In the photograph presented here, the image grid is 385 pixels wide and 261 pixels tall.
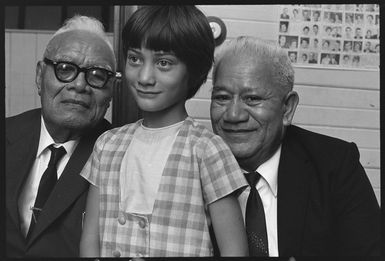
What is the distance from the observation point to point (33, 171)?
296cm

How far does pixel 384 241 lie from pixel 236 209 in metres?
0.82

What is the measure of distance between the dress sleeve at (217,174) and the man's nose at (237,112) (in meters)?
0.20

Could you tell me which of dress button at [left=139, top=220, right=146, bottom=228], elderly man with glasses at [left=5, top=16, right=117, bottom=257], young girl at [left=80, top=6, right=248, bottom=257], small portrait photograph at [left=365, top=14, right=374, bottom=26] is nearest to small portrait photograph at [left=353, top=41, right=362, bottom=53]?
small portrait photograph at [left=365, top=14, right=374, bottom=26]

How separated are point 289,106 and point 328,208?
0.55 metres

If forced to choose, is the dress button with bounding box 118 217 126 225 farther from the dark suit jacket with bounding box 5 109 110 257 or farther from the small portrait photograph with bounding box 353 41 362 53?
the small portrait photograph with bounding box 353 41 362 53

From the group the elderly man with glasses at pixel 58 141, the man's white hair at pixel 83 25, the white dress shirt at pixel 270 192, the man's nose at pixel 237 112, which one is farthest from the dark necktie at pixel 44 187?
the white dress shirt at pixel 270 192

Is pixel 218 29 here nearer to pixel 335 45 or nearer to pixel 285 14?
pixel 285 14

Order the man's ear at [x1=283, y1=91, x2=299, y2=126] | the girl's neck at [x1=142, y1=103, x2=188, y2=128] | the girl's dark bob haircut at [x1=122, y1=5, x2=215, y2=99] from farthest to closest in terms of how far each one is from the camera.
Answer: the man's ear at [x1=283, y1=91, x2=299, y2=126] < the girl's neck at [x1=142, y1=103, x2=188, y2=128] < the girl's dark bob haircut at [x1=122, y1=5, x2=215, y2=99]

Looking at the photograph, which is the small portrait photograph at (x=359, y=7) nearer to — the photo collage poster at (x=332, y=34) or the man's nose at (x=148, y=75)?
the photo collage poster at (x=332, y=34)

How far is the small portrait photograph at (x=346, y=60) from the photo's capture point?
2914 millimetres

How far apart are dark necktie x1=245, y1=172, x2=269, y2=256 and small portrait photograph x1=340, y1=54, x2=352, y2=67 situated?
0.82 metres

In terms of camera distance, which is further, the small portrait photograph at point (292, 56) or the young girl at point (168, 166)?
the small portrait photograph at point (292, 56)

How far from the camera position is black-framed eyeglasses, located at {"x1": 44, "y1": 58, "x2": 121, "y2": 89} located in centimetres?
283

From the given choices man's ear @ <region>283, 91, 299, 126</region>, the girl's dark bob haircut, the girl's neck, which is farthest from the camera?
man's ear @ <region>283, 91, 299, 126</region>
